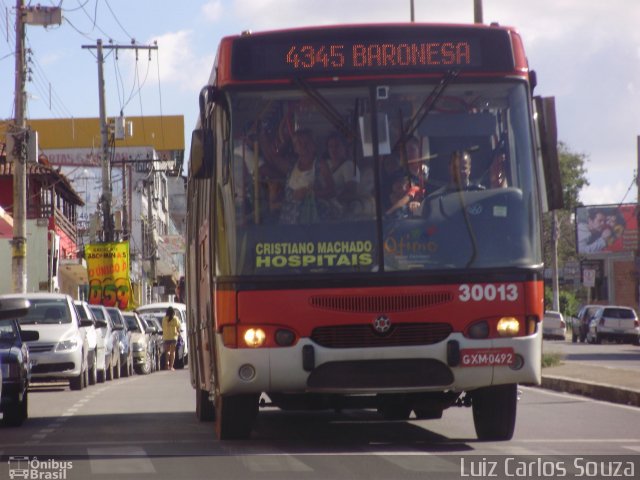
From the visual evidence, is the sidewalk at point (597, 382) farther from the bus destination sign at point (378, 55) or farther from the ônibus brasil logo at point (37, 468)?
the ônibus brasil logo at point (37, 468)

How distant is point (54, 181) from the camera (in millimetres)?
55312

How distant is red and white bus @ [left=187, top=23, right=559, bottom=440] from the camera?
11.3 m

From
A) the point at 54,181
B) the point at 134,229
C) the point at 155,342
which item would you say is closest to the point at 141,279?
the point at 134,229

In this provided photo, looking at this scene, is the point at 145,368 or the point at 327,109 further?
the point at 145,368

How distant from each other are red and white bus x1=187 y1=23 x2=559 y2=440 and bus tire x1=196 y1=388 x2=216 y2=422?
4.09m

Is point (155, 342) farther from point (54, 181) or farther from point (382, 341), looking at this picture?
point (382, 341)

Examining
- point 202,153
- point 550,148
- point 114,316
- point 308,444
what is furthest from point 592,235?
point 202,153

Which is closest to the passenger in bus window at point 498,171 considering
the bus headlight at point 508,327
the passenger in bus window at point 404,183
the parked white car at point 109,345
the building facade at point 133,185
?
the passenger in bus window at point 404,183

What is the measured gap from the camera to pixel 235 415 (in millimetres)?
12461

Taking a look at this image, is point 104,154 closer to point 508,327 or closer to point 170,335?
point 170,335

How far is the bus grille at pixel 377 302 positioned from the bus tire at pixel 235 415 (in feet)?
4.40

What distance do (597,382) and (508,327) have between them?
9.63m

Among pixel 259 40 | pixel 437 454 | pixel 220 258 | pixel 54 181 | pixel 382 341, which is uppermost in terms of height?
pixel 54 181

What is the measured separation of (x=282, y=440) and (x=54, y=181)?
143ft
